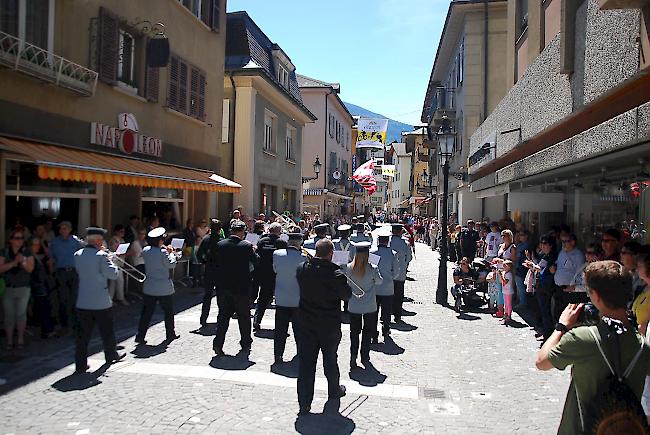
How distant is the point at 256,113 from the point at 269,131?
2483 millimetres

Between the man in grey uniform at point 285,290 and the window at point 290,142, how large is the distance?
1892 cm

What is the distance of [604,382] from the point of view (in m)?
2.85

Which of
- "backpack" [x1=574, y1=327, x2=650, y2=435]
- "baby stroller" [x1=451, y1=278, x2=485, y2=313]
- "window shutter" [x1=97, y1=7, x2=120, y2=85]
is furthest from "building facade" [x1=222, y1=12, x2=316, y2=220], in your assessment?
"backpack" [x1=574, y1=327, x2=650, y2=435]

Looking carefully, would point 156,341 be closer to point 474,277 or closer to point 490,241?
point 474,277

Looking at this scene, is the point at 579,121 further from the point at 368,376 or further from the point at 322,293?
the point at 322,293

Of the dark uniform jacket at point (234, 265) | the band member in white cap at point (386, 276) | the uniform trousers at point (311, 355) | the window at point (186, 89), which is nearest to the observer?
the uniform trousers at point (311, 355)

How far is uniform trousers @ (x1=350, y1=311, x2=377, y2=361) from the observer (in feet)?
22.5

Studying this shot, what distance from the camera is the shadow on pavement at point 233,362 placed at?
697 centimetres

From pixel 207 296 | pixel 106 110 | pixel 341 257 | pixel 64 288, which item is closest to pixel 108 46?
pixel 106 110

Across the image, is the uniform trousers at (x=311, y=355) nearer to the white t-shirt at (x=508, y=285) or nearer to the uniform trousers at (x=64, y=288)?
the uniform trousers at (x=64, y=288)

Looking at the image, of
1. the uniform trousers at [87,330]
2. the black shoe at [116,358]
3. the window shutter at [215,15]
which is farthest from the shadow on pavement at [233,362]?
the window shutter at [215,15]

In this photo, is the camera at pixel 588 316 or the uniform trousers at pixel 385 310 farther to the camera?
the uniform trousers at pixel 385 310

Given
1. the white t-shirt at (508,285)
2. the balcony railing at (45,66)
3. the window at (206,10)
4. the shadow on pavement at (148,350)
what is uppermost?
the window at (206,10)

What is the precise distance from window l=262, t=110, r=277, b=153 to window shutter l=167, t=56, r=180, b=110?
7.72m
